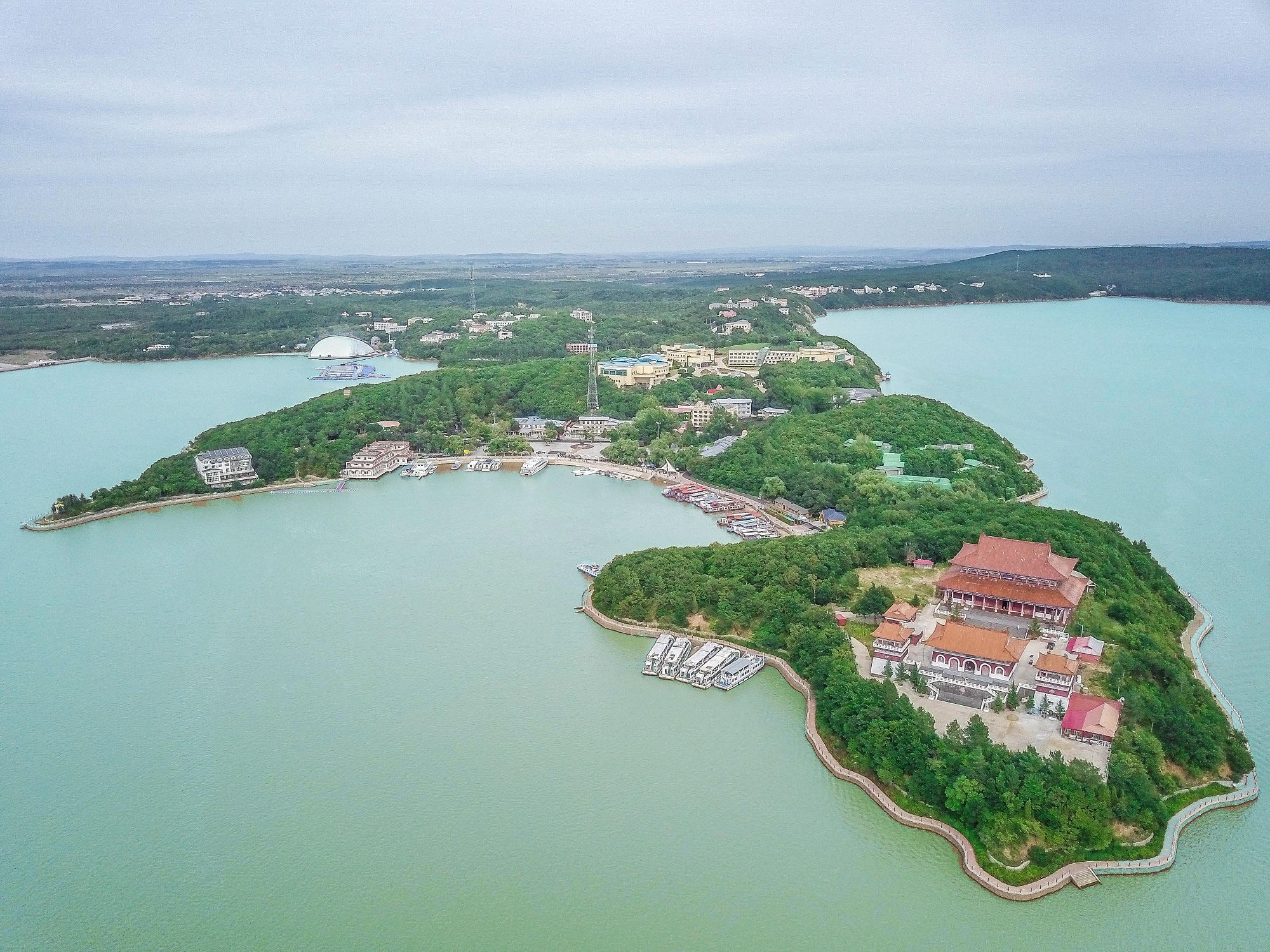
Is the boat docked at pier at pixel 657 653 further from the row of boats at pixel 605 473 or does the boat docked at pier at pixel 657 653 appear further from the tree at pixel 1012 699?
the row of boats at pixel 605 473

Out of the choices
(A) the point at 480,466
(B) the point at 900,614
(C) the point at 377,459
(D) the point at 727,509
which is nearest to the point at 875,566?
(B) the point at 900,614

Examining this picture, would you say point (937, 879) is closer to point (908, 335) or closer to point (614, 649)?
point (614, 649)

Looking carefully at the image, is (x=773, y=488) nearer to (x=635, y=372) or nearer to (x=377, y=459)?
(x=377, y=459)

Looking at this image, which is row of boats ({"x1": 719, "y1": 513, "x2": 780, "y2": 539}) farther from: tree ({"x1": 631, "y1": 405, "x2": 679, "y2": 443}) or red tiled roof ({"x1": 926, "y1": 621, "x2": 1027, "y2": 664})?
tree ({"x1": 631, "y1": 405, "x2": 679, "y2": 443})

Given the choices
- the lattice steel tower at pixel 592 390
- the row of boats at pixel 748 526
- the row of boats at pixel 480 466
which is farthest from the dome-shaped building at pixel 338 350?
the row of boats at pixel 748 526

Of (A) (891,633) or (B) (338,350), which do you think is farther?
(B) (338,350)

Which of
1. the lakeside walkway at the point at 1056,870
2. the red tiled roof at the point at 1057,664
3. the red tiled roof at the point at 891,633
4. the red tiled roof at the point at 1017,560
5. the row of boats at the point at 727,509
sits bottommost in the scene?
the lakeside walkway at the point at 1056,870
